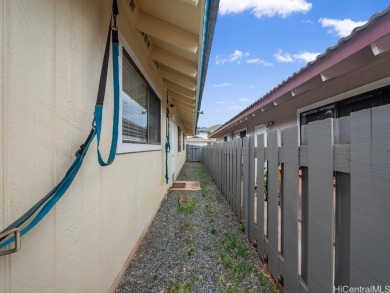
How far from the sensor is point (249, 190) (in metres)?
3.03

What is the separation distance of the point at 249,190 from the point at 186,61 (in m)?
2.33

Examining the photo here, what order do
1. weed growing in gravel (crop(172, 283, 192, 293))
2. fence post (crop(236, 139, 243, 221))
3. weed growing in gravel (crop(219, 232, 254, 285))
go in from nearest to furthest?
weed growing in gravel (crop(172, 283, 192, 293)) → weed growing in gravel (crop(219, 232, 254, 285)) → fence post (crop(236, 139, 243, 221))

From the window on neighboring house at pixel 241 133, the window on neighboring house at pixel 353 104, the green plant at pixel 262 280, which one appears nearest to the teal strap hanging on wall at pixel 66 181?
the green plant at pixel 262 280

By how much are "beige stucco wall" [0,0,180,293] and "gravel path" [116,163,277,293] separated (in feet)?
1.53

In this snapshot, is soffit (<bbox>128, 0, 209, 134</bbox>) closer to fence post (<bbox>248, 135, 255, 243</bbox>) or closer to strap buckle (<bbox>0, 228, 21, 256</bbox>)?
fence post (<bbox>248, 135, 255, 243</bbox>)

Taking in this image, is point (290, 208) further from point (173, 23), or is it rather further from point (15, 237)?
point (173, 23)

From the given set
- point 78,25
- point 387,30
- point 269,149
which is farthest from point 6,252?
point 387,30

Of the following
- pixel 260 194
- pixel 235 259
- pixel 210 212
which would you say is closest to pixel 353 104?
pixel 260 194

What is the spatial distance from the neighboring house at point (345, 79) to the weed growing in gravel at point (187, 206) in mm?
3081

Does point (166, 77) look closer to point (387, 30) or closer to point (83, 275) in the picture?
point (387, 30)

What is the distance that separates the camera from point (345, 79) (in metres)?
3.36

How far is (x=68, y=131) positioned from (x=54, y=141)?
0.14 meters

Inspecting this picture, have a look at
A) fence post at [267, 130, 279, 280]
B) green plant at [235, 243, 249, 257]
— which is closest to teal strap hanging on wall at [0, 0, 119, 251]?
fence post at [267, 130, 279, 280]

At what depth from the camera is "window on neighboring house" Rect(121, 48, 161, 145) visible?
92.8 inches
